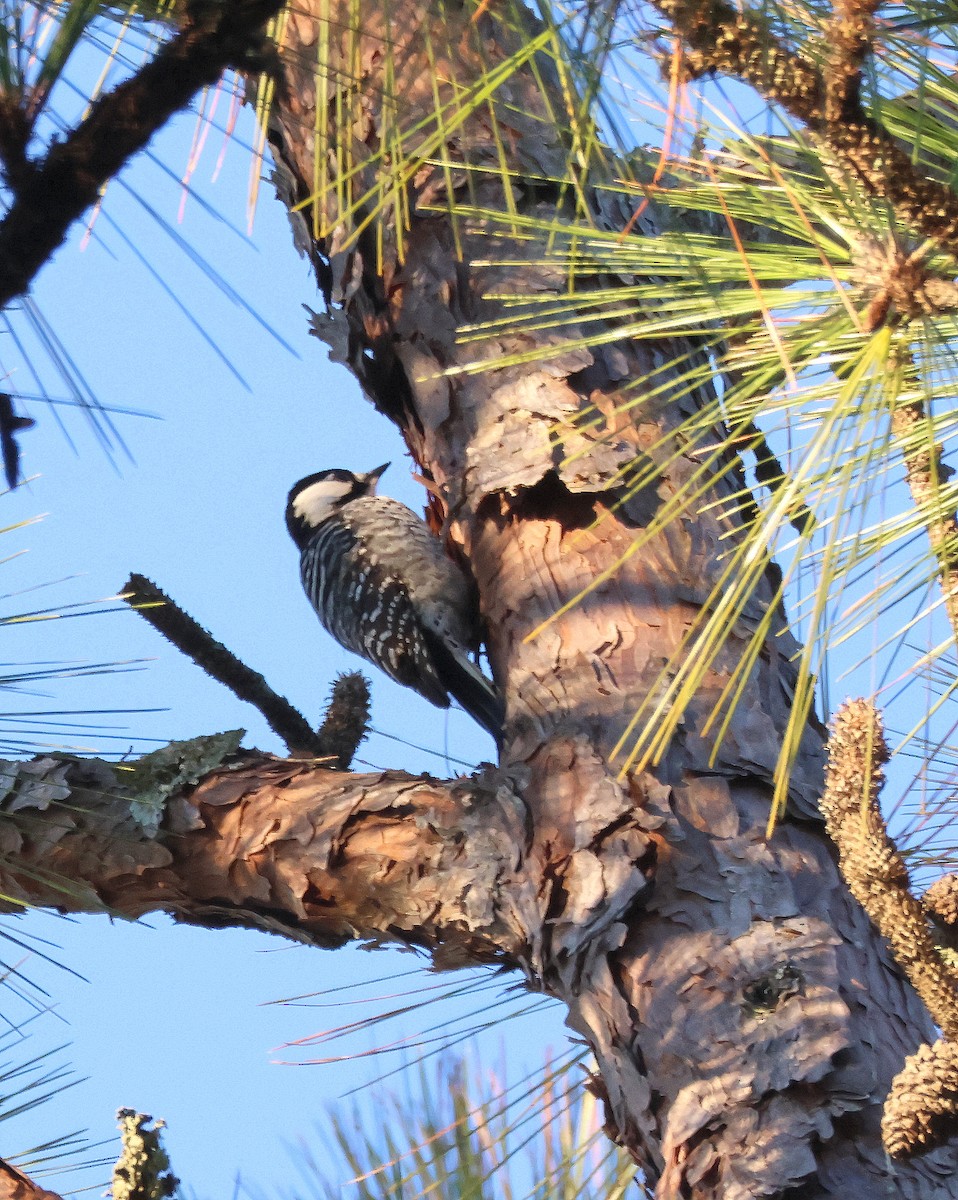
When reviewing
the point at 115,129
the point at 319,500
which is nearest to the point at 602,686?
the point at 115,129

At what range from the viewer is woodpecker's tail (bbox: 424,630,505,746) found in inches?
132

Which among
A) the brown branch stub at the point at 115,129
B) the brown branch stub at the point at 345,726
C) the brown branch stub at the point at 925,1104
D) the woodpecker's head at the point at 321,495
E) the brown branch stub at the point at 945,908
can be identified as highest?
the woodpecker's head at the point at 321,495

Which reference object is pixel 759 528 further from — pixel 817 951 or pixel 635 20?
pixel 817 951

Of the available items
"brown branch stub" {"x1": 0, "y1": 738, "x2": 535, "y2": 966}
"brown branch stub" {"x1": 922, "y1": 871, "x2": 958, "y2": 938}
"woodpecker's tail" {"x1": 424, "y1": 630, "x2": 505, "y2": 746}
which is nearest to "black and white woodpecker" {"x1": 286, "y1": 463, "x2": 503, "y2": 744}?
"woodpecker's tail" {"x1": 424, "y1": 630, "x2": 505, "y2": 746}

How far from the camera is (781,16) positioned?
106 cm

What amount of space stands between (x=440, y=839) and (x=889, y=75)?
124 centimetres

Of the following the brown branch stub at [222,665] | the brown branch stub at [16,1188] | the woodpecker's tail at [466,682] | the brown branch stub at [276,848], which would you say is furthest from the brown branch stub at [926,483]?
the woodpecker's tail at [466,682]

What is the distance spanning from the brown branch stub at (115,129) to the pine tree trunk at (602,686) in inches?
9.7

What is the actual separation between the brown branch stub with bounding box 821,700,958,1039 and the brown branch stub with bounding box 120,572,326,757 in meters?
1.43

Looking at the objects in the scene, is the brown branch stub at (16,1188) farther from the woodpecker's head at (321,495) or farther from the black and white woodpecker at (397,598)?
the woodpecker's head at (321,495)

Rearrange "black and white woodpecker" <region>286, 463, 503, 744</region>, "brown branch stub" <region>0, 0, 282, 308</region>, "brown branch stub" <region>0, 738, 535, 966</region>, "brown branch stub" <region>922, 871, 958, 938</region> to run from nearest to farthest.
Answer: "brown branch stub" <region>0, 0, 282, 308</region>, "brown branch stub" <region>922, 871, 958, 938</region>, "brown branch stub" <region>0, 738, 535, 966</region>, "black and white woodpecker" <region>286, 463, 503, 744</region>

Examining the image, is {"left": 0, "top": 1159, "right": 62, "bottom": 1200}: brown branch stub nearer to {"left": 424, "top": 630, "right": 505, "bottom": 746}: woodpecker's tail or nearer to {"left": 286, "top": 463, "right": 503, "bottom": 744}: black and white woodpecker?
{"left": 286, "top": 463, "right": 503, "bottom": 744}: black and white woodpecker

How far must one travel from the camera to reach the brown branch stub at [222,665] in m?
2.41

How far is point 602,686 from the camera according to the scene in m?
2.03
